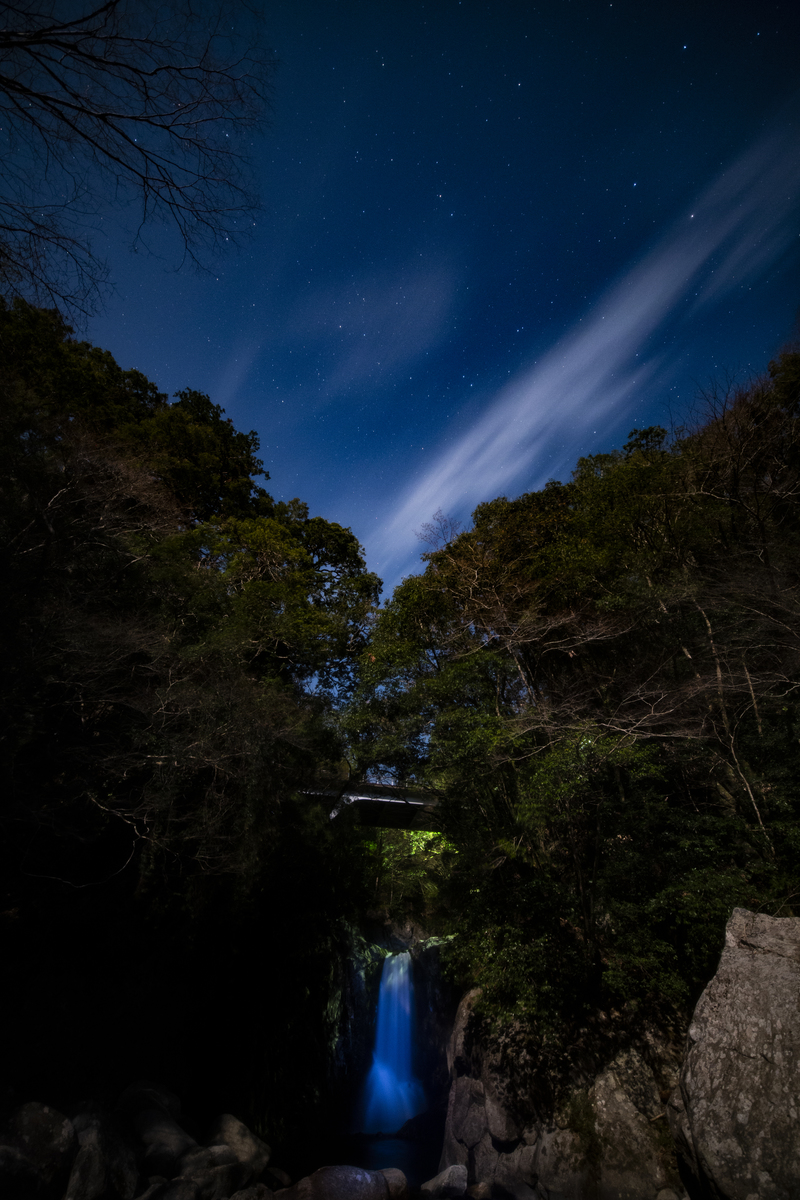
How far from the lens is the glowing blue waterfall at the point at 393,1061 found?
11.8 meters

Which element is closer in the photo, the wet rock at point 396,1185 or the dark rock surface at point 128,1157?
the dark rock surface at point 128,1157

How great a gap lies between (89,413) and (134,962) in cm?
1278

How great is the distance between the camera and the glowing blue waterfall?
38.7ft

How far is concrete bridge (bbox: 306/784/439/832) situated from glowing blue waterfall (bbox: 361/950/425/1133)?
4.20 m

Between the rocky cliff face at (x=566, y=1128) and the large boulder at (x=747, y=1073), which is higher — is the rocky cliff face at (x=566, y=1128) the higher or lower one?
the lower one

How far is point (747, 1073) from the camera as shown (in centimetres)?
492

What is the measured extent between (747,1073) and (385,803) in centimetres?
1023

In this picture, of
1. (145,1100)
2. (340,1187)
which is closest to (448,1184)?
(340,1187)

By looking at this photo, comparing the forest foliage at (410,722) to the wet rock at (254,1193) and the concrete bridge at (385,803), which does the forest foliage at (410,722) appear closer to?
the concrete bridge at (385,803)

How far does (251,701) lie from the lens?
9.27m

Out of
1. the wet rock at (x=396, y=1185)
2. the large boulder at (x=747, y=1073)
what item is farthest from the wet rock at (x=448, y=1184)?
the large boulder at (x=747, y=1073)

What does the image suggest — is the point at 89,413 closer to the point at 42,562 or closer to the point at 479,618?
the point at 42,562

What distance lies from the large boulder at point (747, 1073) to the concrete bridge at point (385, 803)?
5407mm

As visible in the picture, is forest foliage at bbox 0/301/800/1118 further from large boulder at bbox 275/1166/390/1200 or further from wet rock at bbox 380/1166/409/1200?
wet rock at bbox 380/1166/409/1200
